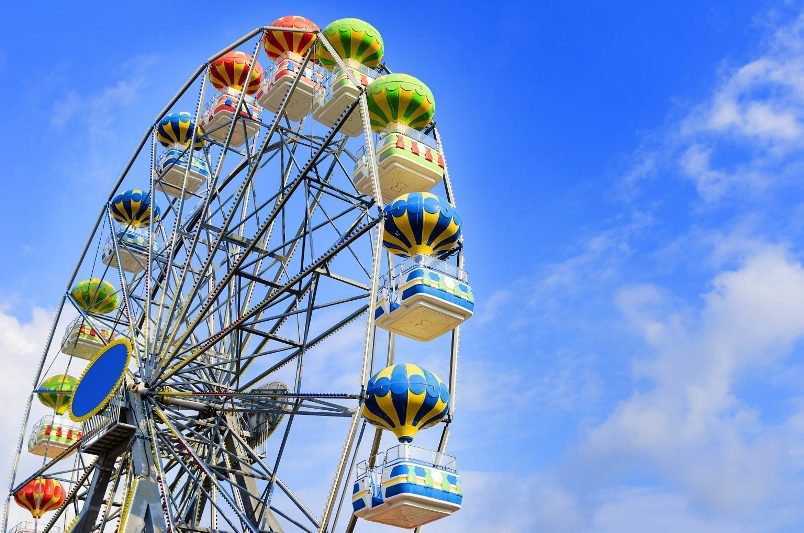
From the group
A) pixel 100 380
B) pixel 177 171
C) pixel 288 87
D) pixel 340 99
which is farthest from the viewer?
pixel 177 171

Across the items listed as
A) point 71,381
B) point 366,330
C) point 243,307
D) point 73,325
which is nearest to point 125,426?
point 243,307

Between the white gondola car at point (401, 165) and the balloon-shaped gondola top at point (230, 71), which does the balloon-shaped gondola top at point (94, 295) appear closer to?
the balloon-shaped gondola top at point (230, 71)

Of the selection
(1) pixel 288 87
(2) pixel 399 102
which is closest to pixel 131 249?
(1) pixel 288 87

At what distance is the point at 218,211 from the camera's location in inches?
972

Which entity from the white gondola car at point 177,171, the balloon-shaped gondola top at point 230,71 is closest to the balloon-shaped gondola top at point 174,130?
the white gondola car at point 177,171

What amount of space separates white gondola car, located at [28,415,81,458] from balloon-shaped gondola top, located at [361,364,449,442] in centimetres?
1599

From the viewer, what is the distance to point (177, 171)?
28.4 metres

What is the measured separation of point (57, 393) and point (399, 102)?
17.3 metres

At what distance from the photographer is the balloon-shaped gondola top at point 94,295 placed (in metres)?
31.2

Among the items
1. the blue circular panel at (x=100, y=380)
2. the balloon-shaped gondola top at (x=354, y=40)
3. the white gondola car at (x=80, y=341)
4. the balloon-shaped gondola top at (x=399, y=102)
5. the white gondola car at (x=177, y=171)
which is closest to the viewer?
the balloon-shaped gondola top at (x=399, y=102)

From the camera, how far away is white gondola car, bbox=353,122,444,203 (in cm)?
2002

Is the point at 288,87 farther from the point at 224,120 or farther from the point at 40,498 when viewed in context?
the point at 40,498

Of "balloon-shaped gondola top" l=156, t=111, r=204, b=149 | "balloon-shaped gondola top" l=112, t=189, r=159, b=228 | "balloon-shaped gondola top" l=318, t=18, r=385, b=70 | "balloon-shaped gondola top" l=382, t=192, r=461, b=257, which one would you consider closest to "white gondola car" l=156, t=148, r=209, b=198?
"balloon-shaped gondola top" l=156, t=111, r=204, b=149

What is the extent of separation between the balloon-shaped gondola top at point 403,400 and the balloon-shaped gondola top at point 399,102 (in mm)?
6009
